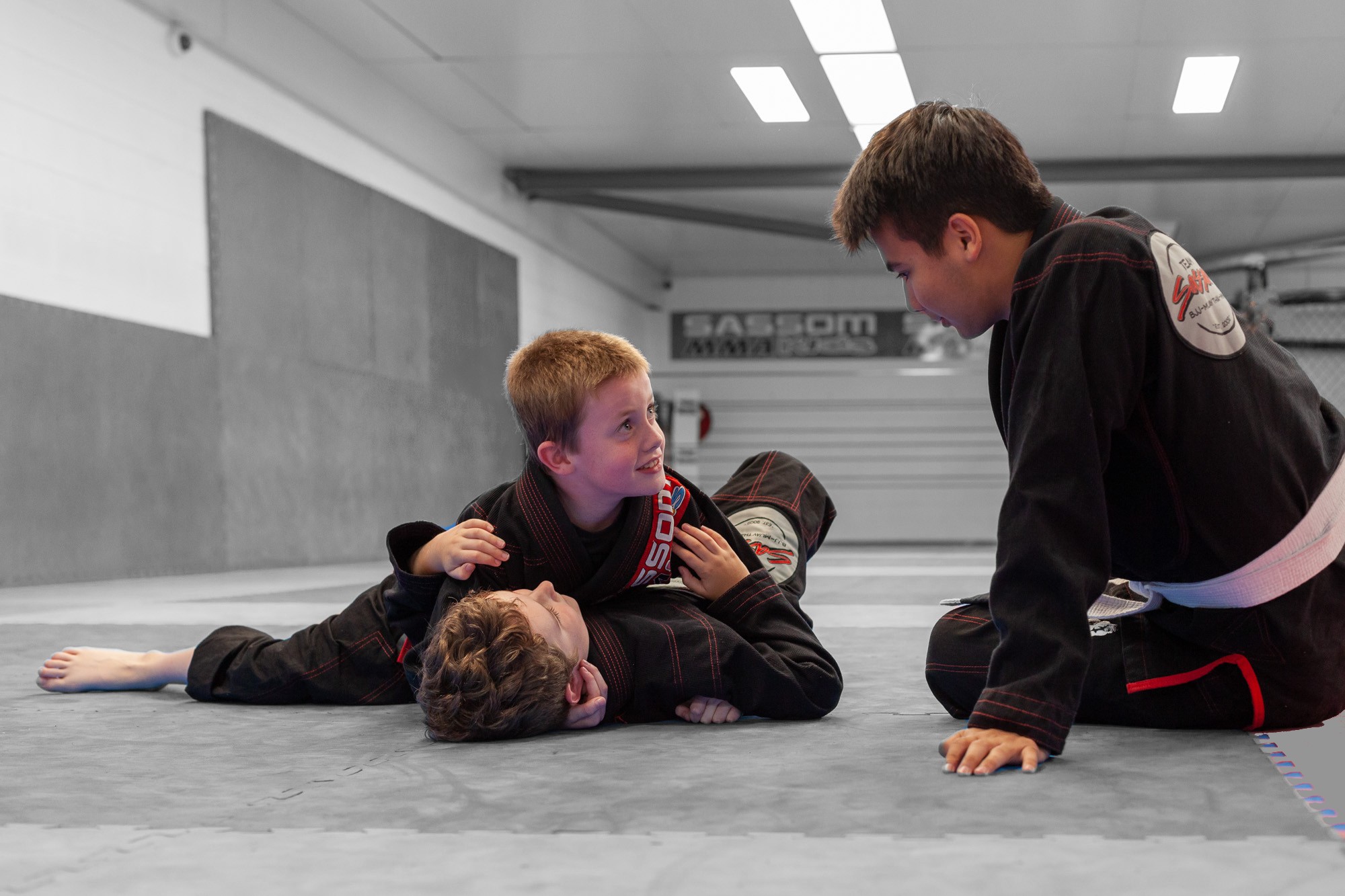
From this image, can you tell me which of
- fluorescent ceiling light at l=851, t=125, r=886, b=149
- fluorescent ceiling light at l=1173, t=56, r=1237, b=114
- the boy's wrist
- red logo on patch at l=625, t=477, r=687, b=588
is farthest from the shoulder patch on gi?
fluorescent ceiling light at l=851, t=125, r=886, b=149

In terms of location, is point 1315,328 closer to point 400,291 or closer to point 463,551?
point 400,291

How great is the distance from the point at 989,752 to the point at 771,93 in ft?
23.1

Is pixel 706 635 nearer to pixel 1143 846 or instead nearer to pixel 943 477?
pixel 1143 846

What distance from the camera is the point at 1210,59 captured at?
23.9ft

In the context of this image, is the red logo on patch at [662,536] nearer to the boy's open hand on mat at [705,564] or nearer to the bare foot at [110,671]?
the boy's open hand on mat at [705,564]

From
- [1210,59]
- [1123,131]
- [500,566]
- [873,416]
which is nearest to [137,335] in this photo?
[500,566]

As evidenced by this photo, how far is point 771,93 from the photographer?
26.3 feet

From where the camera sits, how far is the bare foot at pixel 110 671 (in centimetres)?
245

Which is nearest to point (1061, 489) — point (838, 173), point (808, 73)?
point (808, 73)

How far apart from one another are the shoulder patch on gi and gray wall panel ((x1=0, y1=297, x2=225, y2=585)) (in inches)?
189

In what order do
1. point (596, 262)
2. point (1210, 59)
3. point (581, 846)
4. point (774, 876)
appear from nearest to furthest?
point (774, 876) → point (581, 846) → point (1210, 59) → point (596, 262)

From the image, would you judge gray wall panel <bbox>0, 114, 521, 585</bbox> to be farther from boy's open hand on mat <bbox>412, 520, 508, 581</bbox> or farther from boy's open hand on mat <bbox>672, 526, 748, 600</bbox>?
boy's open hand on mat <bbox>672, 526, 748, 600</bbox>

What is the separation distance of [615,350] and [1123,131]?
7.83m

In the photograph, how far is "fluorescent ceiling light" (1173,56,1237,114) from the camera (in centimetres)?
732
